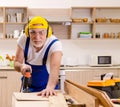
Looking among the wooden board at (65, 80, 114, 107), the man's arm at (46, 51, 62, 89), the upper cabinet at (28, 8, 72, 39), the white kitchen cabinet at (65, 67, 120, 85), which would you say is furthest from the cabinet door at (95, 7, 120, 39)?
the wooden board at (65, 80, 114, 107)

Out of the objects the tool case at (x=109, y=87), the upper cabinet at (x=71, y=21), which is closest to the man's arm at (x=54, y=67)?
the tool case at (x=109, y=87)

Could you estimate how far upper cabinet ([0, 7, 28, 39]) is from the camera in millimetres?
4965

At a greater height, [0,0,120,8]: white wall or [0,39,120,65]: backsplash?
[0,0,120,8]: white wall

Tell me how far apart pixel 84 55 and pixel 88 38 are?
0.42m

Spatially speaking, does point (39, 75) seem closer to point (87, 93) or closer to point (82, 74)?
point (87, 93)

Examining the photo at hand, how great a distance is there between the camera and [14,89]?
15.5 ft

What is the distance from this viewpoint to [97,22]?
5113 mm

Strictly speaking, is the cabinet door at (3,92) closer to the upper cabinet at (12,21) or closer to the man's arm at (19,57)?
the upper cabinet at (12,21)

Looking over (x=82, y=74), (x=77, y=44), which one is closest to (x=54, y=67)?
(x=82, y=74)

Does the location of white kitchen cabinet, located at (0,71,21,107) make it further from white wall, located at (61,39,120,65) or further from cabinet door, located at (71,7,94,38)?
cabinet door, located at (71,7,94,38)

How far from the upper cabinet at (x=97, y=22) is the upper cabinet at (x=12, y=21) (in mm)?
951

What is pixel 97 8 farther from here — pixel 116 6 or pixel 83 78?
pixel 83 78

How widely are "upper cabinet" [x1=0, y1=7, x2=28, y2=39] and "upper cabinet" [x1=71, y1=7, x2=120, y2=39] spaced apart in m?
0.95

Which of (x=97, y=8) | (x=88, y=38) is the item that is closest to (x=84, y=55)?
(x=88, y=38)
